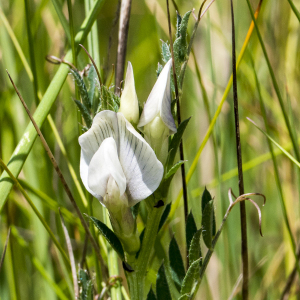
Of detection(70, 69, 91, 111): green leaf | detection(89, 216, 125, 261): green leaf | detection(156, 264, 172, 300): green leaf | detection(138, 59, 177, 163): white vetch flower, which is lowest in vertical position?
detection(156, 264, 172, 300): green leaf

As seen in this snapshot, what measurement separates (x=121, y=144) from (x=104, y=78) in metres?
0.31

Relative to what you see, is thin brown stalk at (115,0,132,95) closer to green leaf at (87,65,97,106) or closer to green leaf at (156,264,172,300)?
green leaf at (87,65,97,106)

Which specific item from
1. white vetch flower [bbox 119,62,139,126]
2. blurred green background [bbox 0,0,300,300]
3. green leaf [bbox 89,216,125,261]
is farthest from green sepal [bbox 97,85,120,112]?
blurred green background [bbox 0,0,300,300]

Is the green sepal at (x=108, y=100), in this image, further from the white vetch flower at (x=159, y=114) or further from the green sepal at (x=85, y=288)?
the green sepal at (x=85, y=288)

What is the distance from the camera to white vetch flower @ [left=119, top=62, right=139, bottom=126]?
0.37 metres

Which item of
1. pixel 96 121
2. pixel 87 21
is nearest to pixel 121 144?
pixel 96 121

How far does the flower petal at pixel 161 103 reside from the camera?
371 mm

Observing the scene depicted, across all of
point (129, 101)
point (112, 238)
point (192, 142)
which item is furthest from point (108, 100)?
point (192, 142)

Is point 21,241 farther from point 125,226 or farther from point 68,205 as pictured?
point 125,226

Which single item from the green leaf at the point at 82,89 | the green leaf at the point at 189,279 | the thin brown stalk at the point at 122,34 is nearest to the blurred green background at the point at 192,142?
the thin brown stalk at the point at 122,34

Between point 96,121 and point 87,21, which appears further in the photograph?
point 87,21

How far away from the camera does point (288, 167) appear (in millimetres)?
1066

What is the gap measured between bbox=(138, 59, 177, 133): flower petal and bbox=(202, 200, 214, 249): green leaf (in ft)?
0.35

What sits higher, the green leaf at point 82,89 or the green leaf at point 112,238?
the green leaf at point 82,89
